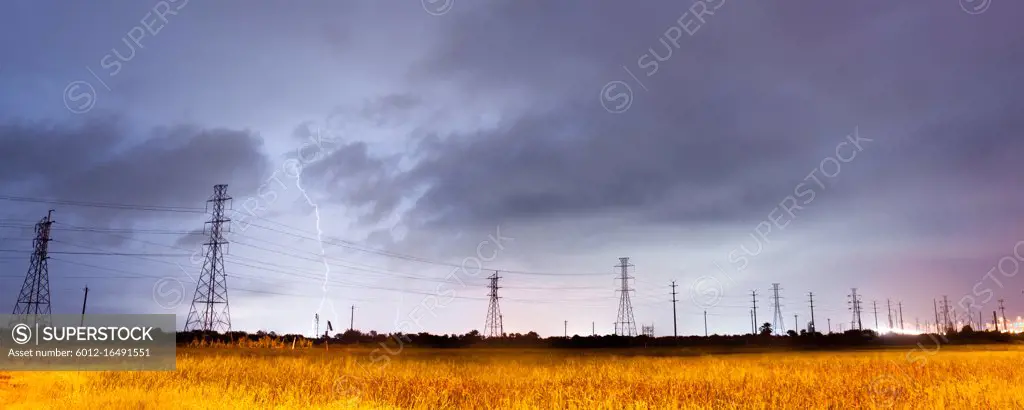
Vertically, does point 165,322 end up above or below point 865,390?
above

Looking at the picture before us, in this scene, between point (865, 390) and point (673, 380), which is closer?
point (865, 390)

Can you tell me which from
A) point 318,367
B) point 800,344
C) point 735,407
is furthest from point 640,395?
point 800,344

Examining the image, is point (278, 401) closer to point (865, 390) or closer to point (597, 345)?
point (865, 390)

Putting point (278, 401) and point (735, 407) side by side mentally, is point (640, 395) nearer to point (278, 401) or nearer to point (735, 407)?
point (735, 407)

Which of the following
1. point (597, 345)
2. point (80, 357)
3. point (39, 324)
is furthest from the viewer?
point (597, 345)

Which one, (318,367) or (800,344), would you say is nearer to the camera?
(318,367)

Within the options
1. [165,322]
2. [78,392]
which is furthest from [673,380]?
[165,322]

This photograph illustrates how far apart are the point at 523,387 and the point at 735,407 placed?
27.1 ft

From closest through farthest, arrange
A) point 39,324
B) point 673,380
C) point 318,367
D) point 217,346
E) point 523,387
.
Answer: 1. point 523,387
2. point 673,380
3. point 318,367
4. point 217,346
5. point 39,324

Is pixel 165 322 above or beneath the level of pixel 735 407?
above

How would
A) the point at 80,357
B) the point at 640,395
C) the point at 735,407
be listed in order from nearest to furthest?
the point at 735,407 < the point at 640,395 < the point at 80,357

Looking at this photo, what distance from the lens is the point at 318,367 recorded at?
32188 mm

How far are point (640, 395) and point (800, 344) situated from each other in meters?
88.0

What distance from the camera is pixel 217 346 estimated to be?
184 ft
